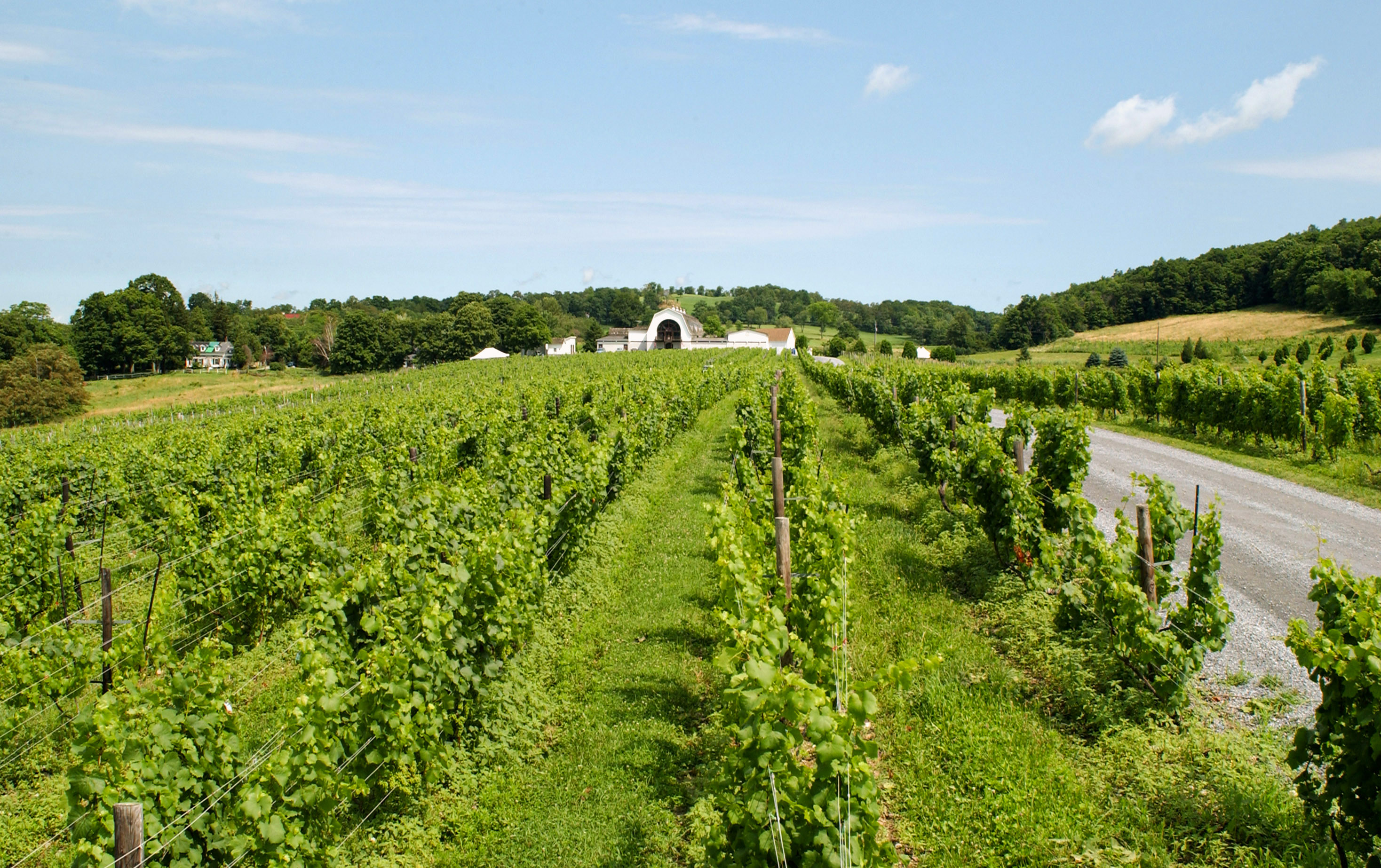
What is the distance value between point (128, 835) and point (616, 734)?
11.2 ft

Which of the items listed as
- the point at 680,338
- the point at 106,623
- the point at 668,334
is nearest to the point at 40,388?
the point at 106,623

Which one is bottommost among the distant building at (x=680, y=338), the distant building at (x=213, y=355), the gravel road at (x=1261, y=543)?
the gravel road at (x=1261, y=543)

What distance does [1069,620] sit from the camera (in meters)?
6.56

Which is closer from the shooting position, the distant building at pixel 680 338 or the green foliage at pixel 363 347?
the green foliage at pixel 363 347

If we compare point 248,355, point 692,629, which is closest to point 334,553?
point 692,629

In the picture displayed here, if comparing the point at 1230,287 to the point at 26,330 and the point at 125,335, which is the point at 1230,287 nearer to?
the point at 125,335

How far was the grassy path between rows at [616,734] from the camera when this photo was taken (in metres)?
4.50

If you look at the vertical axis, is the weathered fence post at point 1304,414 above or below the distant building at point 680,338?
below

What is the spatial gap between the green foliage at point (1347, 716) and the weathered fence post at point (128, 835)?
17.3 feet

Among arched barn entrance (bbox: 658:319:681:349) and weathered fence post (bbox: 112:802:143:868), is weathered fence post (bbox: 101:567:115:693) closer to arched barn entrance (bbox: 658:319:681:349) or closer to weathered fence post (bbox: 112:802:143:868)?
weathered fence post (bbox: 112:802:143:868)

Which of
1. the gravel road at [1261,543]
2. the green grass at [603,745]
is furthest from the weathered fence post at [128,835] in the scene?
the gravel road at [1261,543]

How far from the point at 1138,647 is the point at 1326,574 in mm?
1406

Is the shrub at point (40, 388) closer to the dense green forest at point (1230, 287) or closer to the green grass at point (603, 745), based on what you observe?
the green grass at point (603, 745)

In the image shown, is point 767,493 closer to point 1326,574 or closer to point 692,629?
point 692,629
